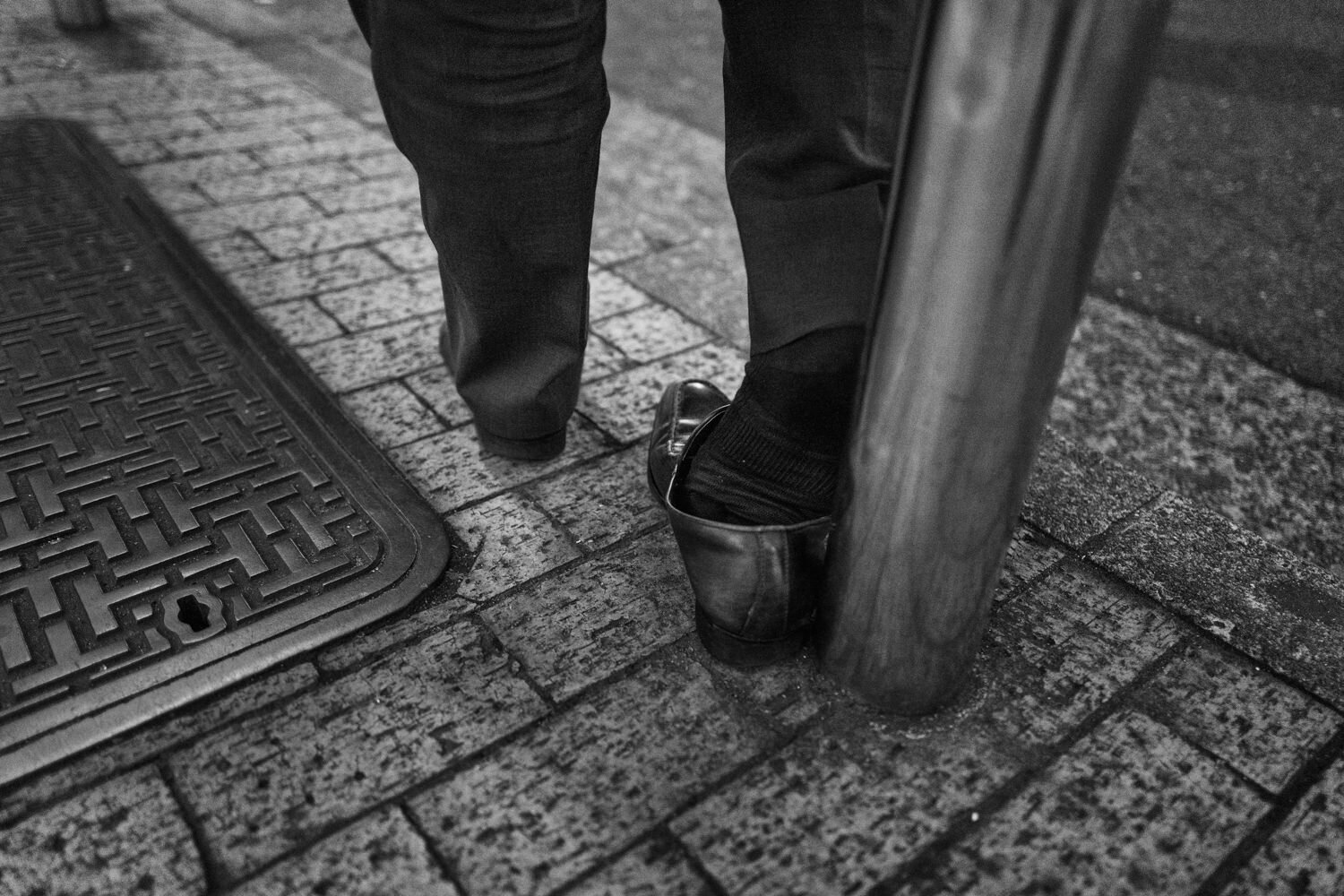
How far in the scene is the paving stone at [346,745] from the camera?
42.8 inches

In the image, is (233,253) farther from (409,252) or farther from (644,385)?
(644,385)

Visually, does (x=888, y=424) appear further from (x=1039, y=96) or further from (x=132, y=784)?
(x=132, y=784)

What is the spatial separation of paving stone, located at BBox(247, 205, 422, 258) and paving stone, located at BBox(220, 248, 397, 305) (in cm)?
5

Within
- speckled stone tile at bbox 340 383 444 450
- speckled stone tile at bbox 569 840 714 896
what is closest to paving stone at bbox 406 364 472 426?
speckled stone tile at bbox 340 383 444 450

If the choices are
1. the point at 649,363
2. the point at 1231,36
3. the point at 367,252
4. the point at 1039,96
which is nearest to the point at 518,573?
A: the point at 649,363

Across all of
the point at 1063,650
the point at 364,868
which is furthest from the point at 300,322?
the point at 1063,650

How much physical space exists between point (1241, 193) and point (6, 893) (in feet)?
11.0

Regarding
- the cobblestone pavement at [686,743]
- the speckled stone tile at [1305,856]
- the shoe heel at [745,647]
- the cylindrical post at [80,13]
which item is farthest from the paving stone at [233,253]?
the cylindrical post at [80,13]

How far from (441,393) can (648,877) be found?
104 cm

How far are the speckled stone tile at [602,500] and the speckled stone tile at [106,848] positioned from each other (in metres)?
0.63

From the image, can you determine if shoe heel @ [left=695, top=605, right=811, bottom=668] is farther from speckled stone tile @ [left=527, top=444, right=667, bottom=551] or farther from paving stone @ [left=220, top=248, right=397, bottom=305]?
paving stone @ [left=220, top=248, right=397, bottom=305]

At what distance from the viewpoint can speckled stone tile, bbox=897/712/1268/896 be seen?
40.8 inches

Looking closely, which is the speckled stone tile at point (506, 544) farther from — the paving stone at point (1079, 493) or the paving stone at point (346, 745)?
the paving stone at point (1079, 493)

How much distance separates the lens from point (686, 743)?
1.18 metres
